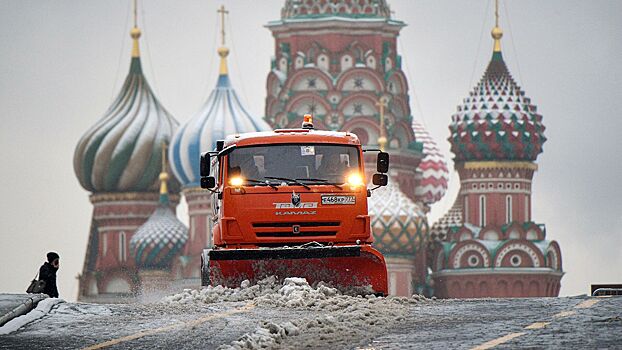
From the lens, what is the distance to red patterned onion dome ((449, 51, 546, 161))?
11506 centimetres

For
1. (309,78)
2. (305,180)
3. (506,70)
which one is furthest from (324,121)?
(305,180)

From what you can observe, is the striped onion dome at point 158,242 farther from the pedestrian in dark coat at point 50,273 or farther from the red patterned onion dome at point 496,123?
the pedestrian in dark coat at point 50,273

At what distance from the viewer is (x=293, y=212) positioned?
80.0 feet

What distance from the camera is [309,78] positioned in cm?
11431

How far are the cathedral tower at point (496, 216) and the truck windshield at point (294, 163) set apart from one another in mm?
88339

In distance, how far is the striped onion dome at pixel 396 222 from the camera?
359 feet

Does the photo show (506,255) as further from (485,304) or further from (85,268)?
(485,304)

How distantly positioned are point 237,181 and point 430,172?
322 ft

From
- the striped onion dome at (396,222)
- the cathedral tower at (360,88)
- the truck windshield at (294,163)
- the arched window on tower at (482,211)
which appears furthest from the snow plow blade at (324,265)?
the arched window on tower at (482,211)

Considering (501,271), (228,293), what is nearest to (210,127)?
(501,271)

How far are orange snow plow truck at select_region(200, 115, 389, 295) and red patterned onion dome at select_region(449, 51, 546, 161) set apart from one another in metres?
90.4

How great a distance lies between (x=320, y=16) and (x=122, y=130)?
14557 mm

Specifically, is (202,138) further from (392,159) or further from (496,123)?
(496,123)

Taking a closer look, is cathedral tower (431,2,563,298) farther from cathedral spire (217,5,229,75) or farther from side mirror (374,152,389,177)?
side mirror (374,152,389,177)
